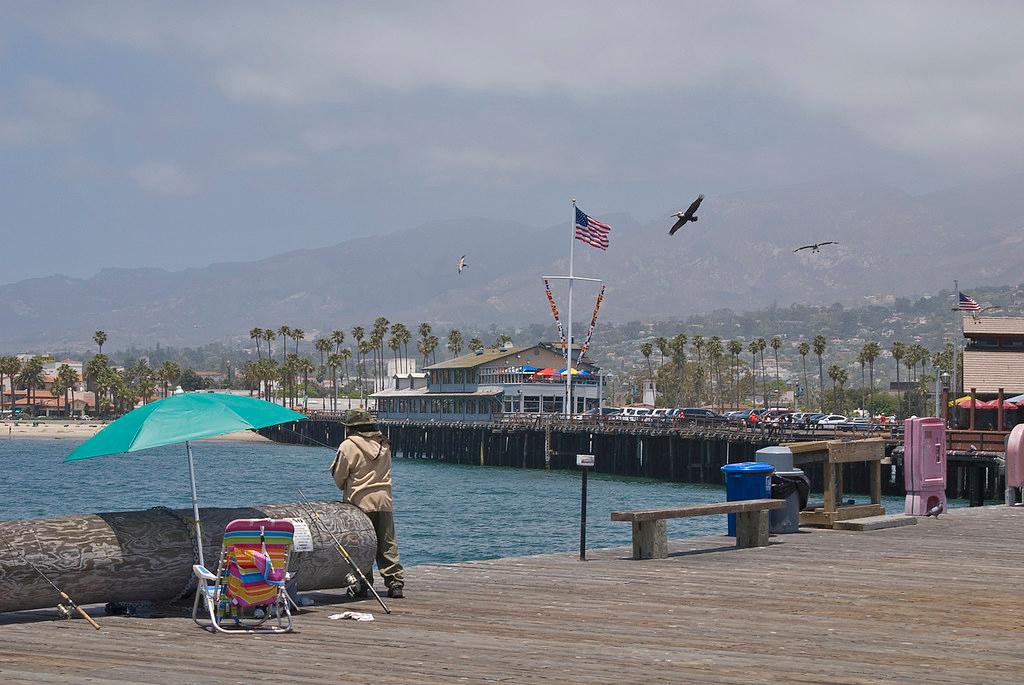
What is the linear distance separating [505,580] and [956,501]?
49.2 meters

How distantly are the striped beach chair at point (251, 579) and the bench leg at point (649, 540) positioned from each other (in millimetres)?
5551

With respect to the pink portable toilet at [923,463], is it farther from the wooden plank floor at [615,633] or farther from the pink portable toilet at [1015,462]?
the wooden plank floor at [615,633]

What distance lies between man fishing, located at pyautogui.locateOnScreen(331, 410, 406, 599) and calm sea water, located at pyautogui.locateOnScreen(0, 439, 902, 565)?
20.6 metres

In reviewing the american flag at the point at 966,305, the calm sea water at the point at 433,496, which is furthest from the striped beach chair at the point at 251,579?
the american flag at the point at 966,305

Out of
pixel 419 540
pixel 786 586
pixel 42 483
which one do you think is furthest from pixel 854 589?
pixel 42 483

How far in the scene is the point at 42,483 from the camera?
72.2m

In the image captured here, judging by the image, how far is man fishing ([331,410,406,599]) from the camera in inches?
449

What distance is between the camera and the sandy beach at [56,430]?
17125cm

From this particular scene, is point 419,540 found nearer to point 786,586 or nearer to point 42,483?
point 786,586

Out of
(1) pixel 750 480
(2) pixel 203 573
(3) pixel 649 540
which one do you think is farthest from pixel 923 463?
(2) pixel 203 573

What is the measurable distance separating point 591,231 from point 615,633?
59309mm

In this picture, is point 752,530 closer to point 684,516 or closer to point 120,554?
point 684,516

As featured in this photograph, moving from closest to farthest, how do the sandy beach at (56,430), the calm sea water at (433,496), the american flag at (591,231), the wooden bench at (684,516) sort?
the wooden bench at (684,516) → the calm sea water at (433,496) → the american flag at (591,231) → the sandy beach at (56,430)

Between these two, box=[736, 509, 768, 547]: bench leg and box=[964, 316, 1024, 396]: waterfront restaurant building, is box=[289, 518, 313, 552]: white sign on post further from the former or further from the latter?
box=[964, 316, 1024, 396]: waterfront restaurant building
